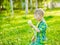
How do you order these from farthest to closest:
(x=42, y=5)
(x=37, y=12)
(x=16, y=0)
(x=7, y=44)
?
(x=42, y=5)
(x=16, y=0)
(x=7, y=44)
(x=37, y=12)

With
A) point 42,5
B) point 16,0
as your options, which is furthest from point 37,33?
point 42,5

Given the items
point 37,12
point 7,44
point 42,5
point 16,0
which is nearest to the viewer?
point 37,12

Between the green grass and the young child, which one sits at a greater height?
the young child

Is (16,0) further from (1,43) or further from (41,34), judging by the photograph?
(41,34)

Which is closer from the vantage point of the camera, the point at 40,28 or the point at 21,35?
the point at 40,28

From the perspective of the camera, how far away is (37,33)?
24.0 ft

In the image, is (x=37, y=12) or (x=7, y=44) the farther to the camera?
(x=7, y=44)

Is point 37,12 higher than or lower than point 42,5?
higher

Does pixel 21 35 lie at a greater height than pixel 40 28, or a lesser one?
lesser

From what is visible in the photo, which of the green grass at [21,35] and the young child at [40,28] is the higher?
the young child at [40,28]

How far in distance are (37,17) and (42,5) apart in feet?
177

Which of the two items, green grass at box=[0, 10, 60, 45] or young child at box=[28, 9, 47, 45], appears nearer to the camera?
Result: young child at box=[28, 9, 47, 45]

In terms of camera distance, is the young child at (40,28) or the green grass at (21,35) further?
the green grass at (21,35)

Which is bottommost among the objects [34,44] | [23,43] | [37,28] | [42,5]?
[42,5]
